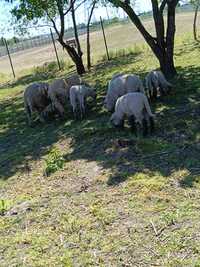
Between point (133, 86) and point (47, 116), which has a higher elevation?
point (133, 86)

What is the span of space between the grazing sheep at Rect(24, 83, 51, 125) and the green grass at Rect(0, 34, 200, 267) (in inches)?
28.9

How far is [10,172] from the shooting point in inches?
335

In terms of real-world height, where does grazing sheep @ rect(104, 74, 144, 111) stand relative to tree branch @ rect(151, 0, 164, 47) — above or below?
below

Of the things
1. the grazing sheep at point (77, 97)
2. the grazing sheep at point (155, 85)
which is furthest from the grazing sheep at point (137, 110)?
the grazing sheep at point (155, 85)

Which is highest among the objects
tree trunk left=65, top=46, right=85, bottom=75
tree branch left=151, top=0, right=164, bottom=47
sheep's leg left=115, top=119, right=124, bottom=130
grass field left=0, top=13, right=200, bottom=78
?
tree branch left=151, top=0, right=164, bottom=47

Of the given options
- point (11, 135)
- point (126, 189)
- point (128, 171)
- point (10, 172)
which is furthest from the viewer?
point (11, 135)

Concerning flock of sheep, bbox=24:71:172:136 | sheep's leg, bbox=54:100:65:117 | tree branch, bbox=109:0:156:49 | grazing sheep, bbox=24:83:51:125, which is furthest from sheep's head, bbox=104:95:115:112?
tree branch, bbox=109:0:156:49

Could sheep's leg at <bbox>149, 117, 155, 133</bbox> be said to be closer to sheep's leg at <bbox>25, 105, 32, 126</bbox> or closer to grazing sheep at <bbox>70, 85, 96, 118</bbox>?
grazing sheep at <bbox>70, 85, 96, 118</bbox>

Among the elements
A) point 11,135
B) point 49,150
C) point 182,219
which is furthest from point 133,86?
point 182,219

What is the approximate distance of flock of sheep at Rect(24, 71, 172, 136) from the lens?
961 centimetres

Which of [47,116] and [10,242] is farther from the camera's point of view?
[47,116]

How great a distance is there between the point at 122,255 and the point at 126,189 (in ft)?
5.46

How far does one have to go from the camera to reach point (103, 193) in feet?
21.8

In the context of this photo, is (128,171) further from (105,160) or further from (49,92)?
(49,92)
